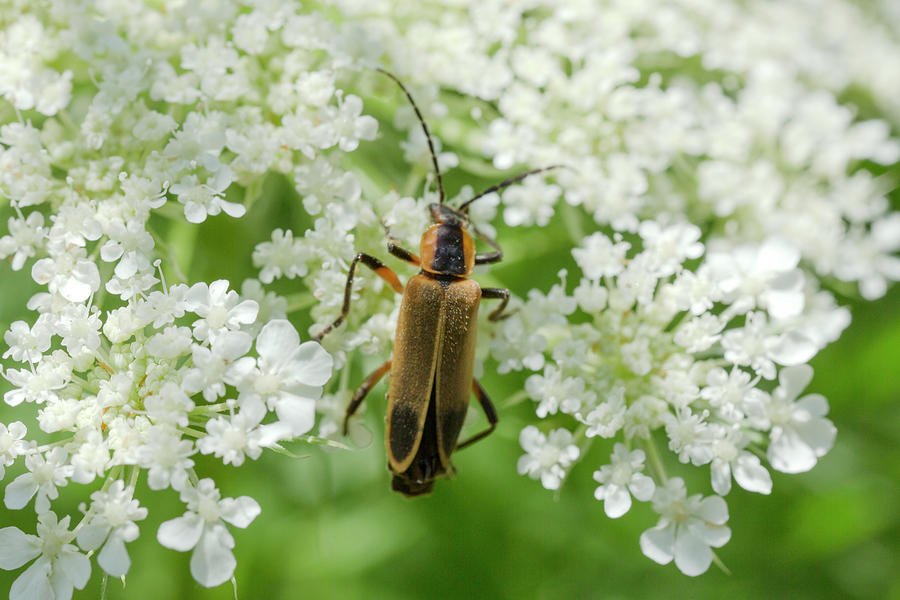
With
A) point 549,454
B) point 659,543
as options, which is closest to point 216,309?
point 549,454

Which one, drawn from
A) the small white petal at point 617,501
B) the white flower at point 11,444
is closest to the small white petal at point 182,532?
the white flower at point 11,444

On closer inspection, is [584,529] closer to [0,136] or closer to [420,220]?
[420,220]

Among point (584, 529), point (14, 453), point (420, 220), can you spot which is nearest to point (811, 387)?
point (584, 529)

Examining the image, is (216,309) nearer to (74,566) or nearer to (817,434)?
(74,566)

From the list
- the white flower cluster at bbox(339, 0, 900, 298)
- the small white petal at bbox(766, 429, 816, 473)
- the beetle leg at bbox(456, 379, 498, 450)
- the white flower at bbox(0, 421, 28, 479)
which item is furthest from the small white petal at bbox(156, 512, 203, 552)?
the small white petal at bbox(766, 429, 816, 473)

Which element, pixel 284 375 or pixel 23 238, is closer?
pixel 284 375

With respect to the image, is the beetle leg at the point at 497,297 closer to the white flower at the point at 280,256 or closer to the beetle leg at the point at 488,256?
the beetle leg at the point at 488,256
